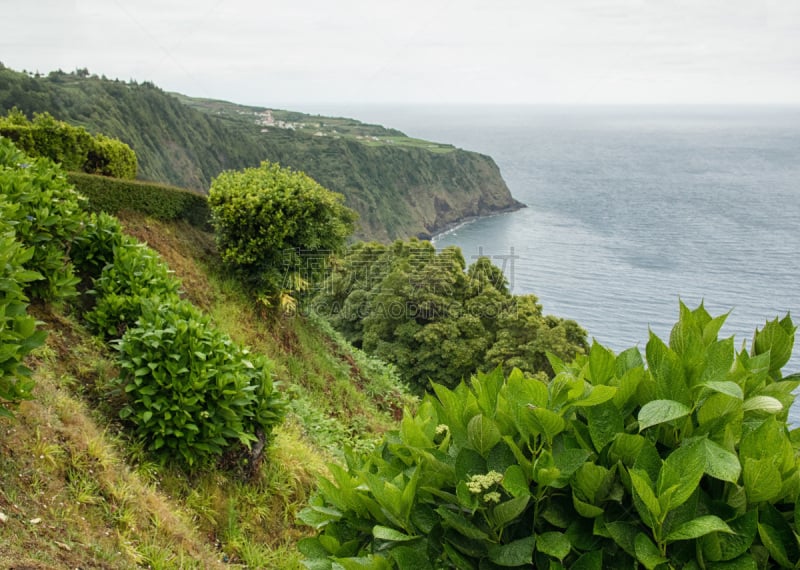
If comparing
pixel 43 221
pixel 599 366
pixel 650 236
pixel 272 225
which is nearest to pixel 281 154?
pixel 650 236

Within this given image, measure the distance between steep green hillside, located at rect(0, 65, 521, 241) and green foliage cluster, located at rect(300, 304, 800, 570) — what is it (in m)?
57.9

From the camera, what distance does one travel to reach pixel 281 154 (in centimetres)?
9075

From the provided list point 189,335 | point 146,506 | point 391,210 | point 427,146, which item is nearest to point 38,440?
point 146,506

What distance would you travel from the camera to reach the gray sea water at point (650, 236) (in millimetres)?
48500

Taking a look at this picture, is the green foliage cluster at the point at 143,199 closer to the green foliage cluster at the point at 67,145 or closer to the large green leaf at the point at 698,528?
the green foliage cluster at the point at 67,145

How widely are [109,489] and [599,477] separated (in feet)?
11.6

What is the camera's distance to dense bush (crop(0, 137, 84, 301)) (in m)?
5.29

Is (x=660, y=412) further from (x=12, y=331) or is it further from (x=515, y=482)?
(x=12, y=331)

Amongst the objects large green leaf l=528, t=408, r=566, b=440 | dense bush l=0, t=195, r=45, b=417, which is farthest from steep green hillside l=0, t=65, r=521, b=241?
large green leaf l=528, t=408, r=566, b=440

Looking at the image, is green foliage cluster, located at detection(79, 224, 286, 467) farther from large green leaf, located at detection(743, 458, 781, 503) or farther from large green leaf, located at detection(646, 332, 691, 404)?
large green leaf, located at detection(743, 458, 781, 503)

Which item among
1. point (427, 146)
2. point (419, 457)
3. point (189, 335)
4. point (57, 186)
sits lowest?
point (189, 335)

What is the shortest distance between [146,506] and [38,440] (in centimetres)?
81

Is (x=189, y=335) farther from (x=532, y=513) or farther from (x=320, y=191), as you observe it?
(x=320, y=191)

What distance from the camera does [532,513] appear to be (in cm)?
170
